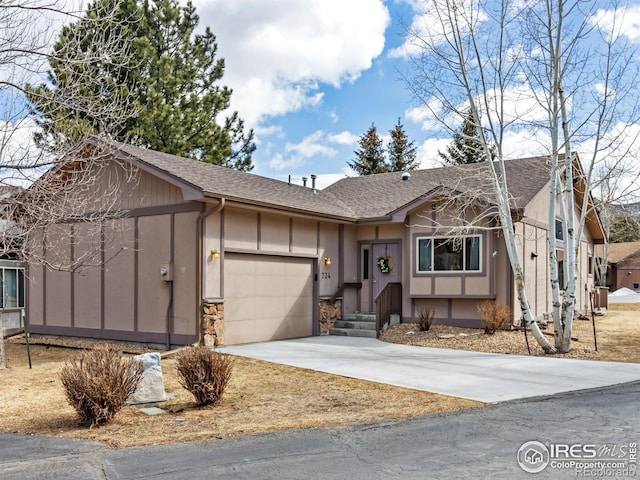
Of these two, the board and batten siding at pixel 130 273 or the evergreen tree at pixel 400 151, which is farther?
the evergreen tree at pixel 400 151

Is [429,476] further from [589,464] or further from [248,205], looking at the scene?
[248,205]

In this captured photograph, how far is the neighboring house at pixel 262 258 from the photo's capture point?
12164mm

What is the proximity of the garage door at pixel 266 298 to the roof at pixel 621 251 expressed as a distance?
32.6m

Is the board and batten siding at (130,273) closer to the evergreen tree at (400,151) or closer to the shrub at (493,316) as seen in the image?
the shrub at (493,316)

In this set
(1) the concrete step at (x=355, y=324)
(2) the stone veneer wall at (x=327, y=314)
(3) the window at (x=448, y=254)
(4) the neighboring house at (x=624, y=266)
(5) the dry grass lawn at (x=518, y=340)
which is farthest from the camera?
(4) the neighboring house at (x=624, y=266)

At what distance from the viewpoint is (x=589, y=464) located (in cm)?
472

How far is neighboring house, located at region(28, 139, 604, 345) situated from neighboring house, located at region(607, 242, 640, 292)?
89.3 feet

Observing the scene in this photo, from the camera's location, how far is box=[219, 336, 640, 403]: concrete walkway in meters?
8.04

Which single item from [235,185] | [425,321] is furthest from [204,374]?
[425,321]

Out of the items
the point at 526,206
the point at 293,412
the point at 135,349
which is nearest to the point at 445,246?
the point at 526,206

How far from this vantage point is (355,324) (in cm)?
1512

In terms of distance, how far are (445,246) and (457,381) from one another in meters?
6.71

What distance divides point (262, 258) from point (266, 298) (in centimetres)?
96

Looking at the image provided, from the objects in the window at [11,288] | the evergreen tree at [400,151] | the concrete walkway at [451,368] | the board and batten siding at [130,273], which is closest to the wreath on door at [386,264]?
the concrete walkway at [451,368]
